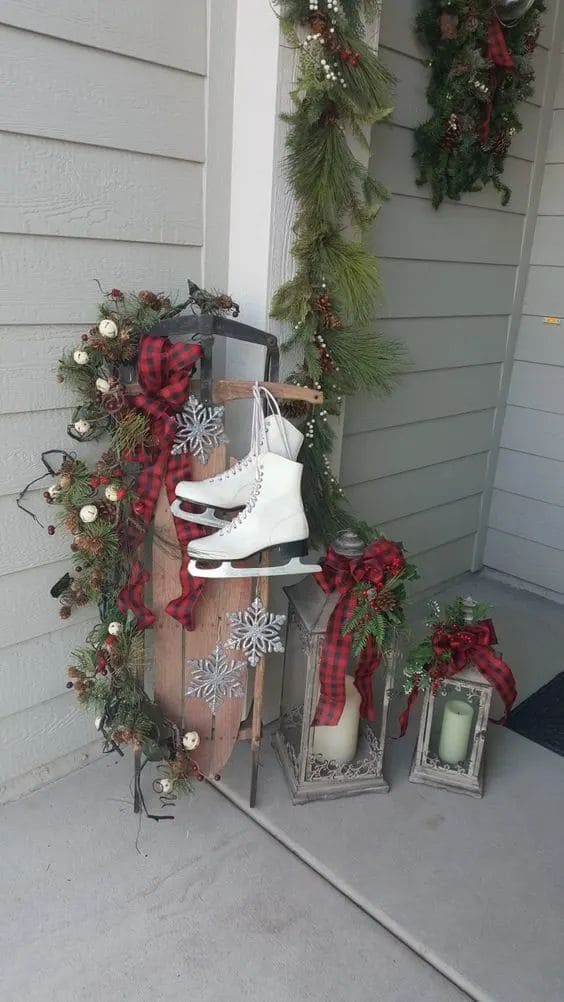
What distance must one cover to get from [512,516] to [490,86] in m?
1.63

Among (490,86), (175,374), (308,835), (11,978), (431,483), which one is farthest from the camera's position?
(431,483)

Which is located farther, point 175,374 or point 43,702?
point 43,702

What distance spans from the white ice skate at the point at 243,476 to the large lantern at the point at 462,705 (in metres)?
0.67

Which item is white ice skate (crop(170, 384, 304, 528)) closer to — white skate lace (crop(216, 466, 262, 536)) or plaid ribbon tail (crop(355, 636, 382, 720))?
white skate lace (crop(216, 466, 262, 536))

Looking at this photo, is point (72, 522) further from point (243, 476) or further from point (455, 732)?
point (455, 732)

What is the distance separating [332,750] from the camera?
1944mm

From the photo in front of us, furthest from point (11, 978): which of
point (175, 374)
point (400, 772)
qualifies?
point (175, 374)

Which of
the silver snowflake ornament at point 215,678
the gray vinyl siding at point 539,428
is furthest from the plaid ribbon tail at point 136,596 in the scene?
the gray vinyl siding at point 539,428

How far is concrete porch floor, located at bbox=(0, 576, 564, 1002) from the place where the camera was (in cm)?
146

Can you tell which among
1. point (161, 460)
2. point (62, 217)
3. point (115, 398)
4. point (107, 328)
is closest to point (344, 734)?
point (161, 460)

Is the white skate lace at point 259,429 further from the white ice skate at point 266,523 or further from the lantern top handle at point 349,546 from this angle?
the lantern top handle at point 349,546

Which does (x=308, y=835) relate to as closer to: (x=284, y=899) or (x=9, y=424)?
(x=284, y=899)

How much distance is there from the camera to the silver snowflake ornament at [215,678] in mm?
1741

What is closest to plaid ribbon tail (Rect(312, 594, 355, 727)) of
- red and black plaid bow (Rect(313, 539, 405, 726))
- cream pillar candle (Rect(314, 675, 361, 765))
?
red and black plaid bow (Rect(313, 539, 405, 726))
